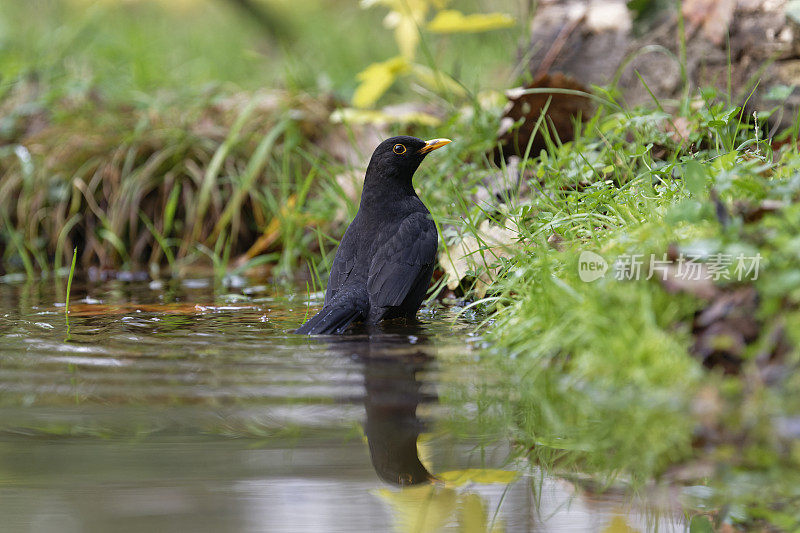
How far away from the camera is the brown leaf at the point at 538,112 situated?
4598 mm

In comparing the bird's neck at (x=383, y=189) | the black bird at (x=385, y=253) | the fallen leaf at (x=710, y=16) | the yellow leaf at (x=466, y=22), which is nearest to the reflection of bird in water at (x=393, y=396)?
the black bird at (x=385, y=253)

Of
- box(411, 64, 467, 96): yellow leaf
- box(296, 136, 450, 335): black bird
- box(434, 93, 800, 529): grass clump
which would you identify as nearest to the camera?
box(434, 93, 800, 529): grass clump

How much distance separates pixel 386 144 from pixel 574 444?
2391mm

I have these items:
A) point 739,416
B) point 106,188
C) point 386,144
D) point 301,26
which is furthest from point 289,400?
point 301,26

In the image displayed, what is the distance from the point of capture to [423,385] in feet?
8.05

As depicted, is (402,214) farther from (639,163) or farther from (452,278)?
(639,163)

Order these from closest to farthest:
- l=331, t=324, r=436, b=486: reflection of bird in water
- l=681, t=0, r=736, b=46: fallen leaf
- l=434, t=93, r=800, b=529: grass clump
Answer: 1. l=434, t=93, r=800, b=529: grass clump
2. l=331, t=324, r=436, b=486: reflection of bird in water
3. l=681, t=0, r=736, b=46: fallen leaf

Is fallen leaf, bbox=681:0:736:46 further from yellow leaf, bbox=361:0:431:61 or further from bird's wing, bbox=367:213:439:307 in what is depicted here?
A: bird's wing, bbox=367:213:439:307

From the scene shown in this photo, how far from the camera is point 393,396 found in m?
2.37

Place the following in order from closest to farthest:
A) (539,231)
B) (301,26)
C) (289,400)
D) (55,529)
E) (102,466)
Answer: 1. (55,529)
2. (102,466)
3. (289,400)
4. (539,231)
5. (301,26)

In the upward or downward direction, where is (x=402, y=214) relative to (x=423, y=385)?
upward

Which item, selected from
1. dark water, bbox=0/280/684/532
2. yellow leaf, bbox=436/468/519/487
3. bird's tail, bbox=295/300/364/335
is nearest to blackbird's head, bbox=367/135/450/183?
bird's tail, bbox=295/300/364/335

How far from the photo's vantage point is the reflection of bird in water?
1876 millimetres

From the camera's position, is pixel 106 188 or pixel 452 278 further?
pixel 106 188
